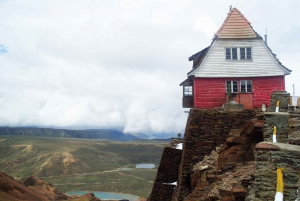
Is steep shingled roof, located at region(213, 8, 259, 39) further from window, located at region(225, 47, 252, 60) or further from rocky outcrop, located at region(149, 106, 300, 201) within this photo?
rocky outcrop, located at region(149, 106, 300, 201)

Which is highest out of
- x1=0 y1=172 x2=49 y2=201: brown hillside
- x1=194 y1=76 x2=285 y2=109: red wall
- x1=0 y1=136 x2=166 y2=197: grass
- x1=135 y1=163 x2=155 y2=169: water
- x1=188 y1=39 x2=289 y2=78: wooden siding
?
x1=188 y1=39 x2=289 y2=78: wooden siding

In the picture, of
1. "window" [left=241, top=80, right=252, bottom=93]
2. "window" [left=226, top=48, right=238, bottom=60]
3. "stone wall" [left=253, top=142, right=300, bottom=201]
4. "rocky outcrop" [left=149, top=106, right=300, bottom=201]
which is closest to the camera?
"stone wall" [left=253, top=142, right=300, bottom=201]

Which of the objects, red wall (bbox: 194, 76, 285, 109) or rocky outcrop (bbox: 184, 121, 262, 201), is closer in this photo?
rocky outcrop (bbox: 184, 121, 262, 201)

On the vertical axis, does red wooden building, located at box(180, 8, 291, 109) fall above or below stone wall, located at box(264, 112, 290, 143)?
above

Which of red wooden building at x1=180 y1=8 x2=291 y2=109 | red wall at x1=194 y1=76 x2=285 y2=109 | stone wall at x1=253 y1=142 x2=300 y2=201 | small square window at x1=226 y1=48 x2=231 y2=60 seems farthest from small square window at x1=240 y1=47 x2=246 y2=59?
stone wall at x1=253 y1=142 x2=300 y2=201

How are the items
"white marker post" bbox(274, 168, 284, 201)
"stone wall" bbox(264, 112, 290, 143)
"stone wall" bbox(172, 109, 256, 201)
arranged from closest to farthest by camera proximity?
"white marker post" bbox(274, 168, 284, 201)
"stone wall" bbox(264, 112, 290, 143)
"stone wall" bbox(172, 109, 256, 201)

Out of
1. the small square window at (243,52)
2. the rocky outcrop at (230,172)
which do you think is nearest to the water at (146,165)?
the small square window at (243,52)

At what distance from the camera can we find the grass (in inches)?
2687

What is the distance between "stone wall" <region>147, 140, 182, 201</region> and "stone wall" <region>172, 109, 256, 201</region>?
436 centimetres

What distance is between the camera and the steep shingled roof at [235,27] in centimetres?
2327

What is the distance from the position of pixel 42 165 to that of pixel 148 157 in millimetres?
41245

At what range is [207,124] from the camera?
1895 centimetres

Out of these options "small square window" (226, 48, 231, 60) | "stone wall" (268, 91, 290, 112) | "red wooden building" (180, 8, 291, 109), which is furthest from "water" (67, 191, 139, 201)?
"stone wall" (268, 91, 290, 112)

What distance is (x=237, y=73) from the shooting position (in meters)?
22.6
